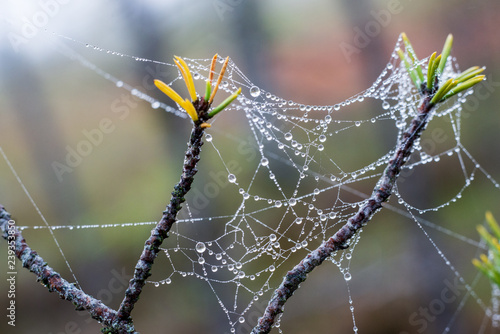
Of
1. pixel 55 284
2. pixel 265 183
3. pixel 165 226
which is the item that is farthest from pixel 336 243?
pixel 265 183

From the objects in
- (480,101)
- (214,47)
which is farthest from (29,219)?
(480,101)

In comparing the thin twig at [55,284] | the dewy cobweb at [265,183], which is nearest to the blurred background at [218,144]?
the dewy cobweb at [265,183]

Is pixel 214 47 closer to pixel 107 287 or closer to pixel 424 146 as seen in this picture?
pixel 424 146

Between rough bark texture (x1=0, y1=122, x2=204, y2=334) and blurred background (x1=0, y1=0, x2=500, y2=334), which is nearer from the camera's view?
rough bark texture (x1=0, y1=122, x2=204, y2=334)

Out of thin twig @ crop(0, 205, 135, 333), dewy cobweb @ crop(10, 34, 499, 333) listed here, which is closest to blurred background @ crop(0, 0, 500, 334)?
dewy cobweb @ crop(10, 34, 499, 333)

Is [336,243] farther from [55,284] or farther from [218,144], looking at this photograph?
[218,144]

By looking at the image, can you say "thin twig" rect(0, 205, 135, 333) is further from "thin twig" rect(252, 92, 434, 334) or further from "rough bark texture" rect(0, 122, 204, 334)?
"thin twig" rect(252, 92, 434, 334)

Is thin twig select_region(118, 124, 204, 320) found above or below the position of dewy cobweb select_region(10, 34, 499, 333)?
below

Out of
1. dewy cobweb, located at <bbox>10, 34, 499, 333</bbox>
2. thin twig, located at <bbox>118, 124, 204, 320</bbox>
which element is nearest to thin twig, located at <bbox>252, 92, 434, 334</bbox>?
thin twig, located at <bbox>118, 124, 204, 320</bbox>
